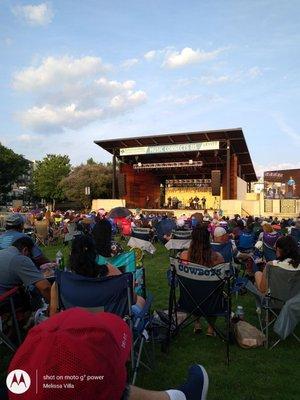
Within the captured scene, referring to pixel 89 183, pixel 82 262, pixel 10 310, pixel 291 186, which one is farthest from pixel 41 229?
pixel 291 186

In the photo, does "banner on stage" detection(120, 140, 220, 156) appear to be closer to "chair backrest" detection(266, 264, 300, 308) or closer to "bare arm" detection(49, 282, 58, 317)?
"chair backrest" detection(266, 264, 300, 308)

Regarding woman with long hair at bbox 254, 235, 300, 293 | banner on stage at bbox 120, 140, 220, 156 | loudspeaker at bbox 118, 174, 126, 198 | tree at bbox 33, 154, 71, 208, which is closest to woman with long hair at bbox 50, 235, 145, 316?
woman with long hair at bbox 254, 235, 300, 293

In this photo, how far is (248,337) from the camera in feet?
14.2

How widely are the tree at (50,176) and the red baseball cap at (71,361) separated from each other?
5629 centimetres

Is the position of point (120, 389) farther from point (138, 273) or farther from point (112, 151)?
point (112, 151)

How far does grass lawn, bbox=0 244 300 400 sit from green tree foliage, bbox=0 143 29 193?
53.9 m

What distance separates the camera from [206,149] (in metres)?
28.6

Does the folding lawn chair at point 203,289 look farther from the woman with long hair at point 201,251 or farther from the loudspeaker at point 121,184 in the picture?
the loudspeaker at point 121,184

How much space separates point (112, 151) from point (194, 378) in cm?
3175

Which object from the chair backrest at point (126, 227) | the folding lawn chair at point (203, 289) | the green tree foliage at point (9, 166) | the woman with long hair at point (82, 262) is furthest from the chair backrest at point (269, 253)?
the green tree foliage at point (9, 166)

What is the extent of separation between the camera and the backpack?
4293mm

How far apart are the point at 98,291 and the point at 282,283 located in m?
2.12

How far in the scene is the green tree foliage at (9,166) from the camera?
54691mm

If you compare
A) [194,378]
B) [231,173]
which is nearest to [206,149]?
[231,173]
